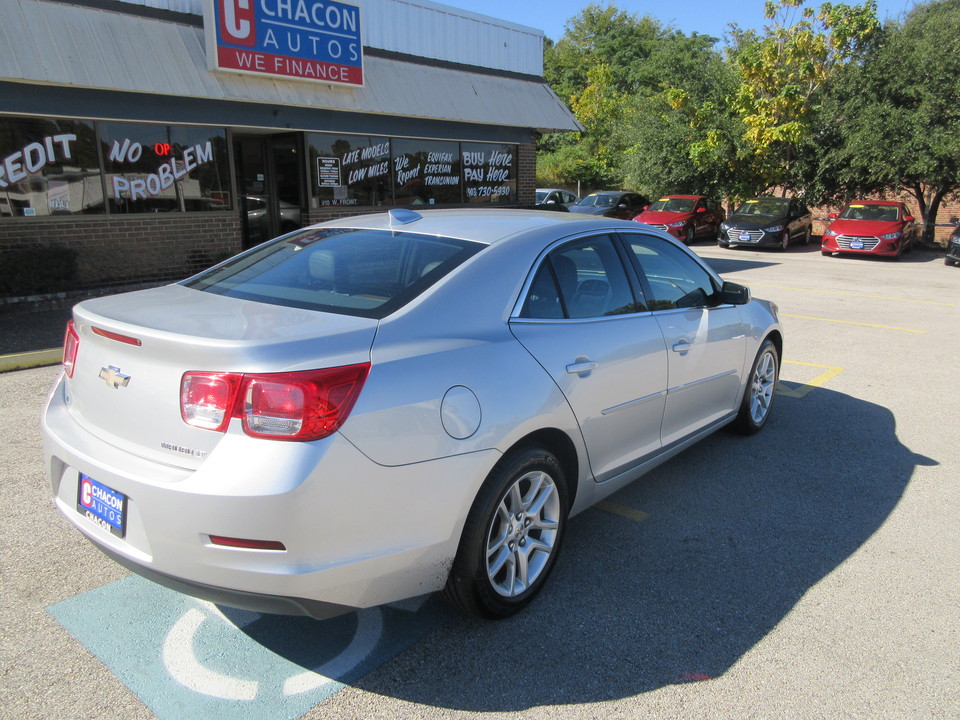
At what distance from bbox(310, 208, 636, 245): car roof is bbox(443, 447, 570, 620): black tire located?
3.41ft

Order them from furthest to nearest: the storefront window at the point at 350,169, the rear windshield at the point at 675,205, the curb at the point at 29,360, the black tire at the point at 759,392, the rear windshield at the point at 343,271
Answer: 1. the rear windshield at the point at 675,205
2. the storefront window at the point at 350,169
3. the curb at the point at 29,360
4. the black tire at the point at 759,392
5. the rear windshield at the point at 343,271

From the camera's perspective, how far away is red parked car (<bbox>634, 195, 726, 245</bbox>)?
70.5 feet

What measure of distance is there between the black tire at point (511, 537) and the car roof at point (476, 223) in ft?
3.41

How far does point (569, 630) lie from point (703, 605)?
64 centimetres

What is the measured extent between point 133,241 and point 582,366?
380 inches

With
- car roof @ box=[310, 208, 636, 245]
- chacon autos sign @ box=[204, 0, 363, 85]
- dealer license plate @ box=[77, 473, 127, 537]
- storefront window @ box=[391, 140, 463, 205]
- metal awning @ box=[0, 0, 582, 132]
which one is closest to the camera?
dealer license plate @ box=[77, 473, 127, 537]

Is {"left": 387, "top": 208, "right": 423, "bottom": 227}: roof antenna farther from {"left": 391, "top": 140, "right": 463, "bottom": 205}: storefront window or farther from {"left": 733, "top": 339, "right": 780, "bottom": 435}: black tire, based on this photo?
{"left": 391, "top": 140, "right": 463, "bottom": 205}: storefront window

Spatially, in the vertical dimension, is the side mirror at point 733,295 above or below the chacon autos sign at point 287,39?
below

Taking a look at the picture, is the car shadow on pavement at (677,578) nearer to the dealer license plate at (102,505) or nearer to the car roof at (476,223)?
the dealer license plate at (102,505)

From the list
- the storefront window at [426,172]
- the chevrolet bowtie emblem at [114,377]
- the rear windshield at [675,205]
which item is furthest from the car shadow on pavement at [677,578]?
the rear windshield at [675,205]

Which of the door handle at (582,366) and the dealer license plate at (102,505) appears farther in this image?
the door handle at (582,366)

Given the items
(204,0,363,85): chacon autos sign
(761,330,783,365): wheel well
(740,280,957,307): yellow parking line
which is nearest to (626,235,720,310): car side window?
(761,330,783,365): wheel well

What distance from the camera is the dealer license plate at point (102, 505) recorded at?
2.50 meters

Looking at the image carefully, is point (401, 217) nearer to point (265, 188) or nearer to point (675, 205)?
point (265, 188)
